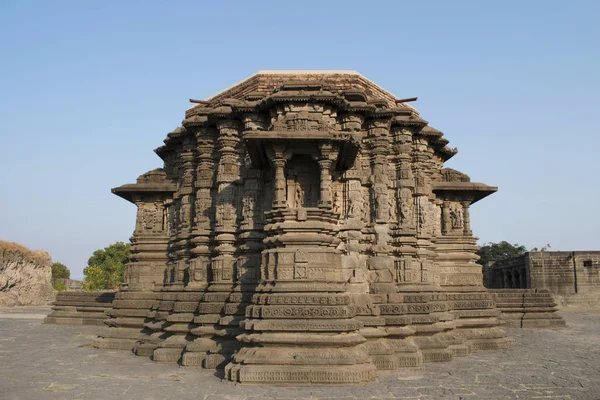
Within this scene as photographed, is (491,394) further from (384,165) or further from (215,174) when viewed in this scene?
(215,174)

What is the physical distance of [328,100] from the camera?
424 inches

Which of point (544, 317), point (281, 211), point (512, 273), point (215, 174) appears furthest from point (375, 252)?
point (512, 273)

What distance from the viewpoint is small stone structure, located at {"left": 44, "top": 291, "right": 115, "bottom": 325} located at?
19531 mm

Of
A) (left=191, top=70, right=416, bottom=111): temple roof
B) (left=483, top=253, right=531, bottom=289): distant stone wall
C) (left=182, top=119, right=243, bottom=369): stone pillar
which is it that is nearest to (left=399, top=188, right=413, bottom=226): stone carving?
(left=191, top=70, right=416, bottom=111): temple roof

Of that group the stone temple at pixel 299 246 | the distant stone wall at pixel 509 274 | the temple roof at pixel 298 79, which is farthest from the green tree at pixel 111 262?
the temple roof at pixel 298 79

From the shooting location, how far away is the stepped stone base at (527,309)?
59.6 feet

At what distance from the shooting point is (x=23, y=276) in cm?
3441

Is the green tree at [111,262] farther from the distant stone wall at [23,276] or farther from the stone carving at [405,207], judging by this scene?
the stone carving at [405,207]

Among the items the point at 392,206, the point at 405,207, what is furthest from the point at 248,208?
the point at 405,207

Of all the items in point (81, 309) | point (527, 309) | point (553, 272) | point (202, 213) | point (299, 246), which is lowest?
point (81, 309)

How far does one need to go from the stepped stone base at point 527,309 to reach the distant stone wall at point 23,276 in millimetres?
30636

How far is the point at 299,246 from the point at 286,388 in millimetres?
2634

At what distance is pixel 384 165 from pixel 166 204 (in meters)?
6.74

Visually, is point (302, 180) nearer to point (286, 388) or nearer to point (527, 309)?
point (286, 388)
